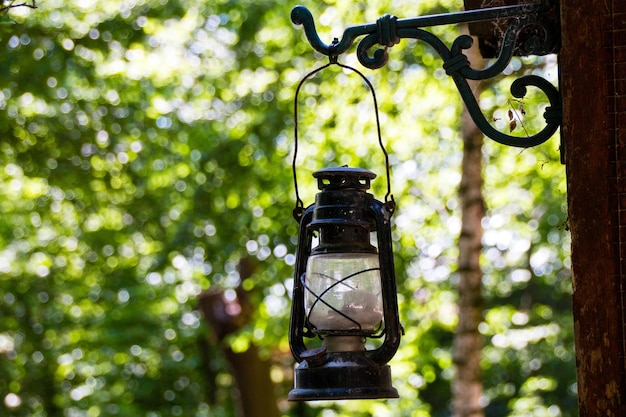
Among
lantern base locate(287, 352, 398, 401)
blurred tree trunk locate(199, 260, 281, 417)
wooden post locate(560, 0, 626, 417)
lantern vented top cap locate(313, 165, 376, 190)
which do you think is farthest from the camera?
blurred tree trunk locate(199, 260, 281, 417)

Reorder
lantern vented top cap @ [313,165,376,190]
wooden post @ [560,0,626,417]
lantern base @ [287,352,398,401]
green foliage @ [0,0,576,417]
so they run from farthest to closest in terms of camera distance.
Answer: green foliage @ [0,0,576,417], lantern vented top cap @ [313,165,376,190], lantern base @ [287,352,398,401], wooden post @ [560,0,626,417]

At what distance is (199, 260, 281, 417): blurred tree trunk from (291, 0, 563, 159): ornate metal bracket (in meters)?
10.1

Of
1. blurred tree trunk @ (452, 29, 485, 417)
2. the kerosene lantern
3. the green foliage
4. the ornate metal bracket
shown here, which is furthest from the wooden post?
blurred tree trunk @ (452, 29, 485, 417)

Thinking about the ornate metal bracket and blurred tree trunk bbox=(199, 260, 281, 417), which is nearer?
the ornate metal bracket

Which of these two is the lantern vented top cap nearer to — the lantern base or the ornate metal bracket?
the ornate metal bracket

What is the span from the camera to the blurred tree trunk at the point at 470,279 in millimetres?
7059

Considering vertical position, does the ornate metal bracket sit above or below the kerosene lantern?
above

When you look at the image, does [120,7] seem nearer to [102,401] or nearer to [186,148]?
[186,148]

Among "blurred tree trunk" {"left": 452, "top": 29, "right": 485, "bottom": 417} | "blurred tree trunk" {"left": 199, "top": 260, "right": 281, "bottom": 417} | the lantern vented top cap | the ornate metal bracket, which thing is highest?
the ornate metal bracket

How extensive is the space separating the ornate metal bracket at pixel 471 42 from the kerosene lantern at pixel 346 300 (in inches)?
13.1

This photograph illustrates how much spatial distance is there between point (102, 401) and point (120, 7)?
656cm

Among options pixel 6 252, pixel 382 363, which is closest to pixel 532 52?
pixel 382 363

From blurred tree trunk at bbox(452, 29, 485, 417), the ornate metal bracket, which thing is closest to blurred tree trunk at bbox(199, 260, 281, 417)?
blurred tree trunk at bbox(452, 29, 485, 417)

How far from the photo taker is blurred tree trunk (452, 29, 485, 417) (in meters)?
7.06
